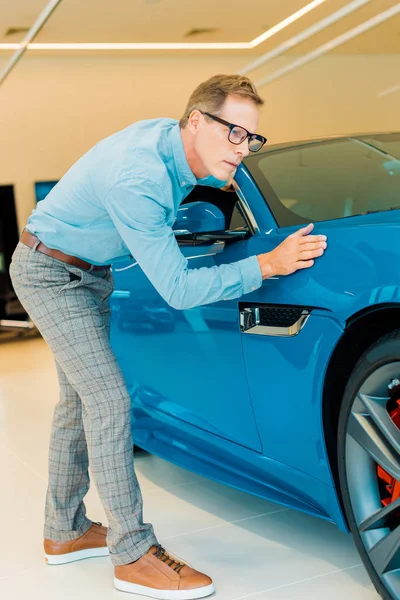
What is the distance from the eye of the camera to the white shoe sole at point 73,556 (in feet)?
8.16

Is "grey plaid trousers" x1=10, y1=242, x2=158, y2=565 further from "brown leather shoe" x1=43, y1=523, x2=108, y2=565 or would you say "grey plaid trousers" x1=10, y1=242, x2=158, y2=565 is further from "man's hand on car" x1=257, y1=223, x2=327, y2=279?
"man's hand on car" x1=257, y1=223, x2=327, y2=279

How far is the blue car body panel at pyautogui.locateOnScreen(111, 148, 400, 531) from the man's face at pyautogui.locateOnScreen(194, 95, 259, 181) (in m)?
0.26

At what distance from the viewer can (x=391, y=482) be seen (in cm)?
185

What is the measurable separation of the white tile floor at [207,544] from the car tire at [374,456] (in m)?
0.26

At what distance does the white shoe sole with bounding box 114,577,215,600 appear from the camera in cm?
217

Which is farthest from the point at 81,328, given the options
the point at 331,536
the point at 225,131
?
the point at 331,536

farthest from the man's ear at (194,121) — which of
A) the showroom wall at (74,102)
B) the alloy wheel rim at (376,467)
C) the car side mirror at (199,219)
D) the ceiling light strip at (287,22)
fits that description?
the showroom wall at (74,102)

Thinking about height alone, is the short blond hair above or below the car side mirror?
above

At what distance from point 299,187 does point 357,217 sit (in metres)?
0.46

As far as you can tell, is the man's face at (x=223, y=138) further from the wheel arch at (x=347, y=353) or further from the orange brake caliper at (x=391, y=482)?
the orange brake caliper at (x=391, y=482)

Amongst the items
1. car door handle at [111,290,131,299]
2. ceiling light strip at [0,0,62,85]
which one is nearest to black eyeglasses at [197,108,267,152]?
car door handle at [111,290,131,299]

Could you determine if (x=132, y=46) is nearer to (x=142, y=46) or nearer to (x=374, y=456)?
(x=142, y=46)

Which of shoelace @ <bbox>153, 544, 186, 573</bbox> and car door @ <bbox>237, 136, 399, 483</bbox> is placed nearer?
car door @ <bbox>237, 136, 399, 483</bbox>

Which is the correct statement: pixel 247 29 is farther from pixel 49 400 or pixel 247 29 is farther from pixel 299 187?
pixel 299 187
